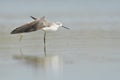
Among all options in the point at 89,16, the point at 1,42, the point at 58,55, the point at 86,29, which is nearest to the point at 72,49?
the point at 58,55

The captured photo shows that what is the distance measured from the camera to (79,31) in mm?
16000

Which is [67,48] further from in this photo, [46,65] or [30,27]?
[46,65]

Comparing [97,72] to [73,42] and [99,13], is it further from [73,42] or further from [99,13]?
[99,13]

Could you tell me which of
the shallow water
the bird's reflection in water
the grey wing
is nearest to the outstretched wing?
the grey wing

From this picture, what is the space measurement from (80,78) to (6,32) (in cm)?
662

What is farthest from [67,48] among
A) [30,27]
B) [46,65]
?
[46,65]

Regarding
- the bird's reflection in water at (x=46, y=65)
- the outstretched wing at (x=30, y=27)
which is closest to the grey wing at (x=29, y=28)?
the outstretched wing at (x=30, y=27)

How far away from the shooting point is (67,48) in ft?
43.1

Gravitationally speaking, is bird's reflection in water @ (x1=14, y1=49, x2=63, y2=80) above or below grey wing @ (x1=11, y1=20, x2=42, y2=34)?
below

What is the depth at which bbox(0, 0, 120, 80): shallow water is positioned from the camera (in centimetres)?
1053

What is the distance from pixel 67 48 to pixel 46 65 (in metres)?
1.87

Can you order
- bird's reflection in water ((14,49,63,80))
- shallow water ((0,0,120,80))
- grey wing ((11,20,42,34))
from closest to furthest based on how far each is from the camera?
bird's reflection in water ((14,49,63,80)) < shallow water ((0,0,120,80)) < grey wing ((11,20,42,34))

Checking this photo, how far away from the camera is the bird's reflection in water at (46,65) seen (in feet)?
34.1

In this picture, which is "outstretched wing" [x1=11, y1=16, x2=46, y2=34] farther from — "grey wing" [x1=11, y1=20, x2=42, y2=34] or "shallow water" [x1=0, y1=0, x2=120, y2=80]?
"shallow water" [x1=0, y1=0, x2=120, y2=80]
